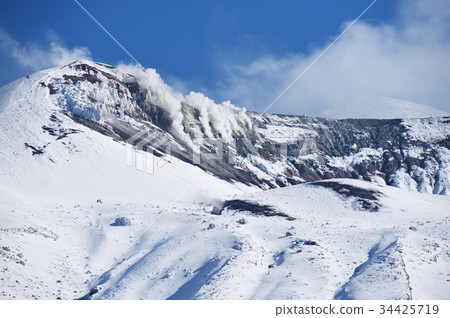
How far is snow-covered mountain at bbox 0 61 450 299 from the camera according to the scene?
28406 millimetres

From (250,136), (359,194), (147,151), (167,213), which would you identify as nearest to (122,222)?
(167,213)

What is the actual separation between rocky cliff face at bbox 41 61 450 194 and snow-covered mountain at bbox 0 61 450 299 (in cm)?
62

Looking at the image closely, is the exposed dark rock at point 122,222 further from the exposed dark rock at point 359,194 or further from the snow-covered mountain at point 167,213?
the exposed dark rock at point 359,194

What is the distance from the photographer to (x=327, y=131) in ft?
470

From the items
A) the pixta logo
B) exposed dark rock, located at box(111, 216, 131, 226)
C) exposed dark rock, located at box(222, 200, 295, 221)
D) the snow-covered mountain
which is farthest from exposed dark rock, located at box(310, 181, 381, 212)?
exposed dark rock, located at box(111, 216, 131, 226)

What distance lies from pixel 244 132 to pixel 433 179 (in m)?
53.6

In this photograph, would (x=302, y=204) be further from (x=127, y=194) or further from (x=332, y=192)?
(x=127, y=194)

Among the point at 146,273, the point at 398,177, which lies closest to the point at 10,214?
the point at 146,273

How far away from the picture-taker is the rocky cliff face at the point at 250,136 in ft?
294

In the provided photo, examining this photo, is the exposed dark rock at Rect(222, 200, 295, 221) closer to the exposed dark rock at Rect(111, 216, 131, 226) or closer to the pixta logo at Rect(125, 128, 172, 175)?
the exposed dark rock at Rect(111, 216, 131, 226)

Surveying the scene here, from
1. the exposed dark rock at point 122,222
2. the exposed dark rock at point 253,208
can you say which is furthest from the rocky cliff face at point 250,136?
the exposed dark rock at point 122,222

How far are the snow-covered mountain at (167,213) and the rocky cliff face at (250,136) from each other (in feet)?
2.04

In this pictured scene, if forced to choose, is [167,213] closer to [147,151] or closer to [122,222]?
[122,222]
